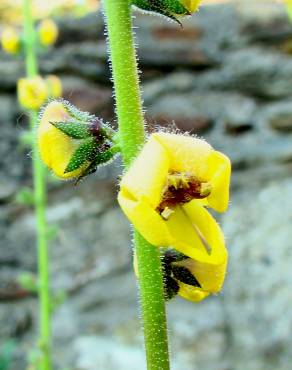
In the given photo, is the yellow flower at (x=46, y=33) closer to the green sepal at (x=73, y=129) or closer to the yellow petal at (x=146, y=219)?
the green sepal at (x=73, y=129)

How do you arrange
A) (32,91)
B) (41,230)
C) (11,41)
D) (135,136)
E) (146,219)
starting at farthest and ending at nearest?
(11,41) → (41,230) → (32,91) → (135,136) → (146,219)

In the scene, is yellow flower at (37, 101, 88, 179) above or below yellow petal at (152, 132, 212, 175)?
above

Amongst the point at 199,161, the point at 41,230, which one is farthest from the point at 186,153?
the point at 41,230

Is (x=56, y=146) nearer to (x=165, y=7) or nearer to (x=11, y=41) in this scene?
(x=165, y=7)

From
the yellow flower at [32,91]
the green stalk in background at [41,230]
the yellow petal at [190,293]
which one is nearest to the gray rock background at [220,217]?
the green stalk in background at [41,230]

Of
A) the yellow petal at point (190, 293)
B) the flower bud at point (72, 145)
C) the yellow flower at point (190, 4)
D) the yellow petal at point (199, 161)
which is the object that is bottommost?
the yellow petal at point (190, 293)

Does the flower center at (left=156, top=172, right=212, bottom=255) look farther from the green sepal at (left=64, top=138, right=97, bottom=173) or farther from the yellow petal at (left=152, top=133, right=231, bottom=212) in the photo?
the green sepal at (left=64, top=138, right=97, bottom=173)

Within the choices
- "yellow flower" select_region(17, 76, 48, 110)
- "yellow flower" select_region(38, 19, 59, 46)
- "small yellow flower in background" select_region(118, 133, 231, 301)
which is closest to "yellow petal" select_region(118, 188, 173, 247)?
"small yellow flower in background" select_region(118, 133, 231, 301)
